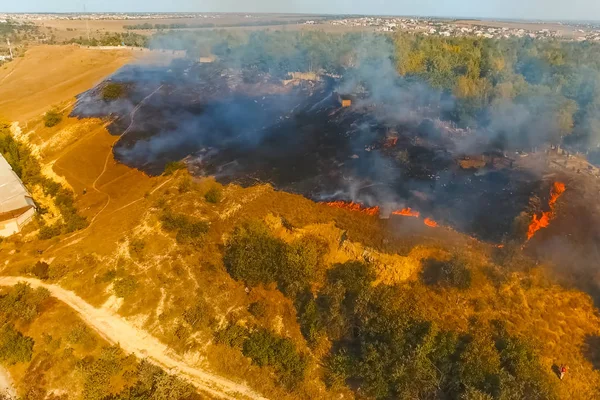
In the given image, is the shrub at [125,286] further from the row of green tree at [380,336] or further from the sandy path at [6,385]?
the sandy path at [6,385]

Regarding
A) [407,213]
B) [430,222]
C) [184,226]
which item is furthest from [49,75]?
[430,222]

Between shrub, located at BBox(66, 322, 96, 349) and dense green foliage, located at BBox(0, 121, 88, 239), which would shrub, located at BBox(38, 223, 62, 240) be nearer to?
dense green foliage, located at BBox(0, 121, 88, 239)

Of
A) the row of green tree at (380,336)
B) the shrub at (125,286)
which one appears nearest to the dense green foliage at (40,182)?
the shrub at (125,286)

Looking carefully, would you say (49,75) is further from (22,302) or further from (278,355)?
(278,355)

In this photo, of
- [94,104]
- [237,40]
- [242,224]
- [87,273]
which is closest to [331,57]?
[237,40]

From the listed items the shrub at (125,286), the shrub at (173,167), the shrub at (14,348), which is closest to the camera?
the shrub at (14,348)

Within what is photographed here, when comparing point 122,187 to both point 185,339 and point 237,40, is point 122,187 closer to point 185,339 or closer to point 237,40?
point 185,339

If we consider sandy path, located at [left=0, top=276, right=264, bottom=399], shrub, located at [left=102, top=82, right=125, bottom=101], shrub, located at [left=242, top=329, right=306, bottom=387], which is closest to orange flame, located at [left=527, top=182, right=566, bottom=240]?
shrub, located at [left=242, top=329, right=306, bottom=387]
